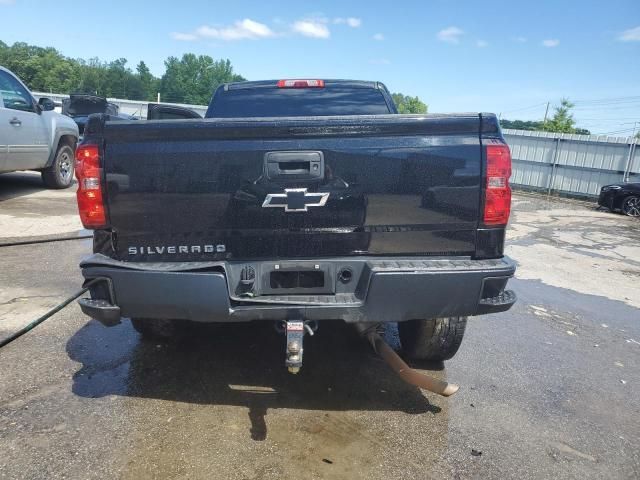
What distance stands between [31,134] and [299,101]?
231 inches

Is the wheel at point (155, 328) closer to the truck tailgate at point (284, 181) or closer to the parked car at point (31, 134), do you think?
the truck tailgate at point (284, 181)

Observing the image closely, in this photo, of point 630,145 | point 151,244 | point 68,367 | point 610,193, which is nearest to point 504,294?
point 151,244

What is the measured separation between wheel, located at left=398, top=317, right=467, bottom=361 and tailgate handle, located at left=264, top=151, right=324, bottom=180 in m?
1.32

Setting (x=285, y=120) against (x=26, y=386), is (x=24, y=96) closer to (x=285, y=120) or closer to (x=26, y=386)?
(x=26, y=386)

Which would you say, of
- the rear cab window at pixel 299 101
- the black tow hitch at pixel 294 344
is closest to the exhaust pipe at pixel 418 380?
the black tow hitch at pixel 294 344

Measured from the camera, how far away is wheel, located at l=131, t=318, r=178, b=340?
11.2 ft

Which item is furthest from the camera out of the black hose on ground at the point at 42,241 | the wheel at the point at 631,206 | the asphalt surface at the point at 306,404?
the wheel at the point at 631,206

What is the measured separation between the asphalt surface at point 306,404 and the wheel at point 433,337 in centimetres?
16

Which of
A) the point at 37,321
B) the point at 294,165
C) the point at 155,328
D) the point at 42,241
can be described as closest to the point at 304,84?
the point at 294,165

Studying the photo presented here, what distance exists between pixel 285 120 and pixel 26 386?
2311 mm

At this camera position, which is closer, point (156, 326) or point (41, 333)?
point (156, 326)

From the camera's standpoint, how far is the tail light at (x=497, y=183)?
248cm

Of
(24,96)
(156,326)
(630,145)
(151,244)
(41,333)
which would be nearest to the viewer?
(151,244)

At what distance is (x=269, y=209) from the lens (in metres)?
2.49
